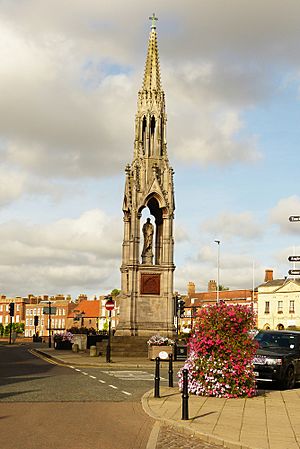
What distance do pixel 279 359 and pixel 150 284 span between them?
17.9 meters

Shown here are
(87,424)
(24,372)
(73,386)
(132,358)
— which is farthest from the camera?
(132,358)

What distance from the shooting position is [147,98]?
38.7 m

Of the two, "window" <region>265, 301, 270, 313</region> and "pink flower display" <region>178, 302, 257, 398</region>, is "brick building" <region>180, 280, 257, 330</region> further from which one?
"pink flower display" <region>178, 302, 257, 398</region>

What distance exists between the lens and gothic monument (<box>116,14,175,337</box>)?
35812 mm

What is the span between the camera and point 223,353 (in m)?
15.9

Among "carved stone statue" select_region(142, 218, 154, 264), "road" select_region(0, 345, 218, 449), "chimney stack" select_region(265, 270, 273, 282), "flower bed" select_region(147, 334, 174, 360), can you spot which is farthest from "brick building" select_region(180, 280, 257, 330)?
"road" select_region(0, 345, 218, 449)

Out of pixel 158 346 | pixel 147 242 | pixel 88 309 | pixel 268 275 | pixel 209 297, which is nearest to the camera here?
pixel 158 346

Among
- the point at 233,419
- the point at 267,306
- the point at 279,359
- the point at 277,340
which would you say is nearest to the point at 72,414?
the point at 233,419

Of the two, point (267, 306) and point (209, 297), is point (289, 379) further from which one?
point (209, 297)

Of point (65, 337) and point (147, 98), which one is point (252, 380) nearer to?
point (147, 98)

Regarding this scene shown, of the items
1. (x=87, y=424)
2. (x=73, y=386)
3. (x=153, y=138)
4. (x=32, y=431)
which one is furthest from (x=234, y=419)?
(x=153, y=138)

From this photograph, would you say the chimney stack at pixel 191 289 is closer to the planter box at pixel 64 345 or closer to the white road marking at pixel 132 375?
the planter box at pixel 64 345

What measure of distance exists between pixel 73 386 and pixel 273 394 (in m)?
5.57

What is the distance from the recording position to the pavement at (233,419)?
34.0 feet
